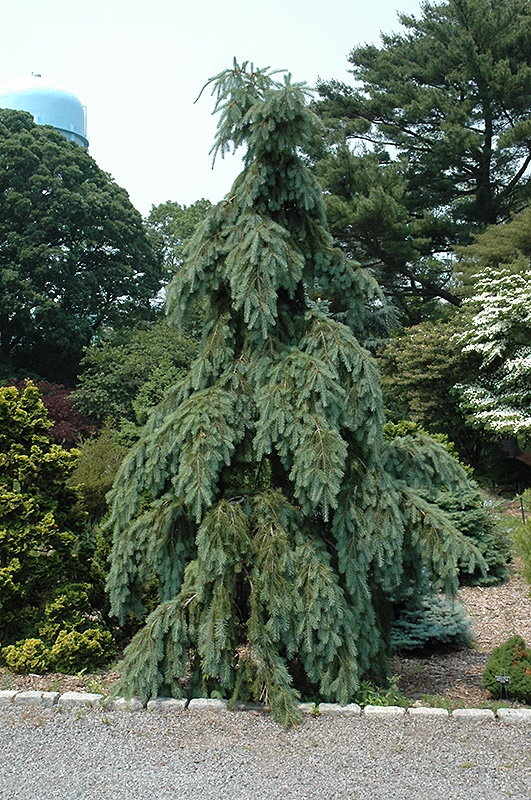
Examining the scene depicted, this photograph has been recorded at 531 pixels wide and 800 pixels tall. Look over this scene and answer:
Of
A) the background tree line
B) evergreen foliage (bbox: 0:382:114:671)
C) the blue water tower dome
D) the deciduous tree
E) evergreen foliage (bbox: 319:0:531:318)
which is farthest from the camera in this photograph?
the blue water tower dome

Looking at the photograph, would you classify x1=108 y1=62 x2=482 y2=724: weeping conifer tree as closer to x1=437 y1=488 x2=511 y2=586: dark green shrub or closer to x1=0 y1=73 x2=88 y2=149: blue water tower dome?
x1=437 y1=488 x2=511 y2=586: dark green shrub

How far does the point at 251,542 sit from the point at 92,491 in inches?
180

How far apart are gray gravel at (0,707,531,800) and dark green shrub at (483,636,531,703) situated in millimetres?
502

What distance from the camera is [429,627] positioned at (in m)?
5.86

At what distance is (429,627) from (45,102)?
103 ft

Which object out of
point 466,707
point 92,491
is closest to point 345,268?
point 466,707

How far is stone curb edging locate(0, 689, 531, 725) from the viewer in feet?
13.2

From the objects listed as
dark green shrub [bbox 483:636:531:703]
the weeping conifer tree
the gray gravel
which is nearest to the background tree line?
the weeping conifer tree

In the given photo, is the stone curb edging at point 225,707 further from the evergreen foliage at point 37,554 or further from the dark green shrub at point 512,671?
the evergreen foliage at point 37,554

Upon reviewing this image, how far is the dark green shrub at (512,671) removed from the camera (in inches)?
174

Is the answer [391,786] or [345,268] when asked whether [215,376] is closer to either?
[345,268]

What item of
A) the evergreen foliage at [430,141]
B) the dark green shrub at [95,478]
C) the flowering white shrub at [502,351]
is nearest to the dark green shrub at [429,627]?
the dark green shrub at [95,478]

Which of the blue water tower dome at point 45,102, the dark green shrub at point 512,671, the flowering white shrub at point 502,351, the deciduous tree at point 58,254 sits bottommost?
the dark green shrub at point 512,671

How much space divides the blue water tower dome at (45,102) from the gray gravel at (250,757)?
30.4 m
